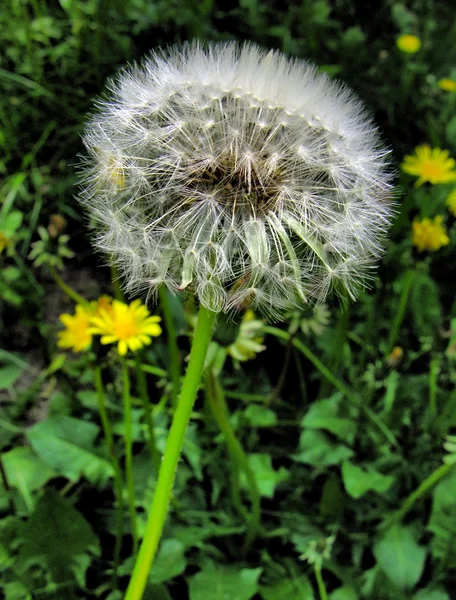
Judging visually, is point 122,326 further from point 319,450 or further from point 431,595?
point 431,595

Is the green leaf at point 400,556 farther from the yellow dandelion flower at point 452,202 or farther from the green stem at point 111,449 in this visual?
the yellow dandelion flower at point 452,202

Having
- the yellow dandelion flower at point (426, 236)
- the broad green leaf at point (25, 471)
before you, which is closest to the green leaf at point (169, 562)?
the broad green leaf at point (25, 471)

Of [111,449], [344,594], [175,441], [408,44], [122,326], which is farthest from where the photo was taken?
[408,44]

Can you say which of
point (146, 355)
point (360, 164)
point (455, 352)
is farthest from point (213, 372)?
point (455, 352)

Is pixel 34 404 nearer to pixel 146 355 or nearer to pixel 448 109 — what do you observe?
pixel 146 355

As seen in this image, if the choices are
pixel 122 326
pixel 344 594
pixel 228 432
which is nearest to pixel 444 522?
pixel 344 594
